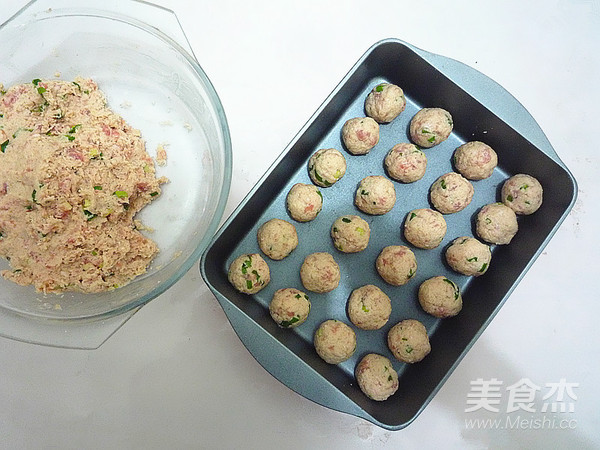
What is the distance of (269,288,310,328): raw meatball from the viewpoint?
3.81 ft

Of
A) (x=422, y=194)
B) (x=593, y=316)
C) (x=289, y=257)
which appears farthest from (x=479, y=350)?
(x=289, y=257)

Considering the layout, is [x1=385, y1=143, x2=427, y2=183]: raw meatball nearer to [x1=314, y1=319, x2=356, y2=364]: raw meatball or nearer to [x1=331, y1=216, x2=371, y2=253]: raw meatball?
[x1=331, y1=216, x2=371, y2=253]: raw meatball

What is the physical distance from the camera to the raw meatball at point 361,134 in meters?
1.23

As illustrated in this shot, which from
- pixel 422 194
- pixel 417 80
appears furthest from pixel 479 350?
pixel 417 80

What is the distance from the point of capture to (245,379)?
1.29m

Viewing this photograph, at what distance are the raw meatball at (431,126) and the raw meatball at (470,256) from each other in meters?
0.28

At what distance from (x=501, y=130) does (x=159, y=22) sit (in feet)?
2.98

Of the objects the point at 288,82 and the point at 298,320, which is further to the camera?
the point at 288,82

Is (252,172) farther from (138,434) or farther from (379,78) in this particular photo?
(138,434)

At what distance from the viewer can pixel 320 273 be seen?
119 centimetres

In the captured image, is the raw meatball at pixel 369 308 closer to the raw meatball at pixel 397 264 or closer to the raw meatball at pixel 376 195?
the raw meatball at pixel 397 264

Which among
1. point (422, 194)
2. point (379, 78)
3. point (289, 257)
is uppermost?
point (379, 78)

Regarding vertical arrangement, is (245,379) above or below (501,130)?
below

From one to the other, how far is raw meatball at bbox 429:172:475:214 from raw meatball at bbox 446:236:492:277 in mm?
92
